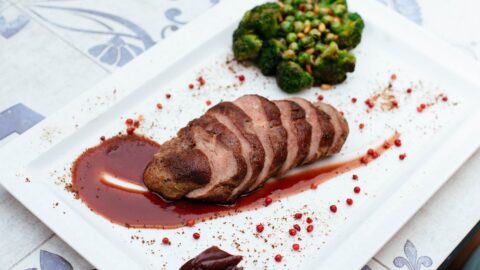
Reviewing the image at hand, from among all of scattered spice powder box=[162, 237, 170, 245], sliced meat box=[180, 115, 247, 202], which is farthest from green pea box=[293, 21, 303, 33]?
scattered spice powder box=[162, 237, 170, 245]

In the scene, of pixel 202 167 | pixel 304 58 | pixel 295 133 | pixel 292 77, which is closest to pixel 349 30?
pixel 304 58

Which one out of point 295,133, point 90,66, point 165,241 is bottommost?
point 165,241

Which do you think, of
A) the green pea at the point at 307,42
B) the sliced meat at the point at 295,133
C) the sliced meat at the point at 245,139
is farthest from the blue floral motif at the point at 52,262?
the green pea at the point at 307,42

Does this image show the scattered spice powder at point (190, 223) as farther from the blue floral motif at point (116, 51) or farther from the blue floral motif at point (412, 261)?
the blue floral motif at point (116, 51)

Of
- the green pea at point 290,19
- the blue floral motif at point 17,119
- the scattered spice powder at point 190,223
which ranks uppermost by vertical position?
the green pea at point 290,19

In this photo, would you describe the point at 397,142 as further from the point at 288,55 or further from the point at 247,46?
the point at 247,46

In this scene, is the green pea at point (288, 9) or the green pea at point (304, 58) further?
the green pea at point (288, 9)
